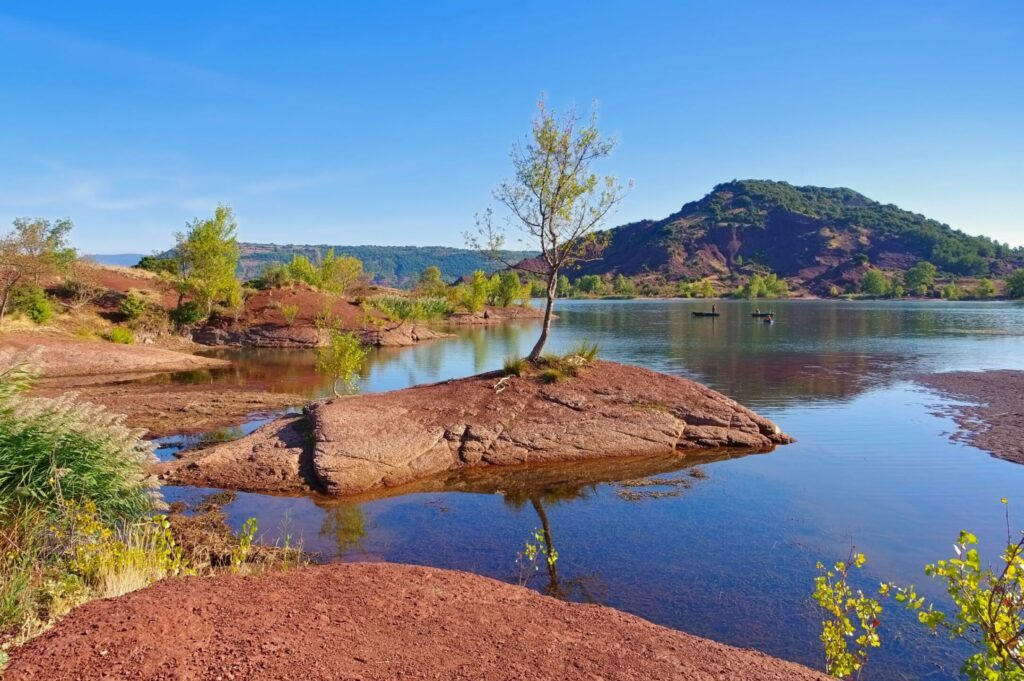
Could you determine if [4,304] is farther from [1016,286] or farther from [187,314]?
[1016,286]


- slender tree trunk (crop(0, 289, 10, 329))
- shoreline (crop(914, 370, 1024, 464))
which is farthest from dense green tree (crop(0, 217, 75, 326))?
shoreline (crop(914, 370, 1024, 464))

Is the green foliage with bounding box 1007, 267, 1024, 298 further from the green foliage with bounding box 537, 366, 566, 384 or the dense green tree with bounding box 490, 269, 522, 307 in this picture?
the green foliage with bounding box 537, 366, 566, 384

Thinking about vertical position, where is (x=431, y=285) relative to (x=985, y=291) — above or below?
above

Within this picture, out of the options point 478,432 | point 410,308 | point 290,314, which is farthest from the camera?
point 410,308

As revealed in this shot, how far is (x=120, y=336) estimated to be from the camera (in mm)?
37031

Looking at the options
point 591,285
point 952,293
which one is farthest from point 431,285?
point 952,293

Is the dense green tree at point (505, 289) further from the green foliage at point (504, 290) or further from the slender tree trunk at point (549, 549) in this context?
the slender tree trunk at point (549, 549)

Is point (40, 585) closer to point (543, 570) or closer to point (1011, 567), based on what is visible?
point (543, 570)

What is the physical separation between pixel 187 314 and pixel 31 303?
1118cm

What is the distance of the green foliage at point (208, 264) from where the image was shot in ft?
152

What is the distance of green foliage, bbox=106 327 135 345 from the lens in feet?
121

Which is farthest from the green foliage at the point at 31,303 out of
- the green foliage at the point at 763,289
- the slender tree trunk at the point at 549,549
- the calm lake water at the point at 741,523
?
the green foliage at the point at 763,289

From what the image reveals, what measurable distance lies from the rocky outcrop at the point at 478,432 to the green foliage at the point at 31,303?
29.0 metres

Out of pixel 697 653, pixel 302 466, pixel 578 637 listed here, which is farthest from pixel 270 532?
pixel 697 653
